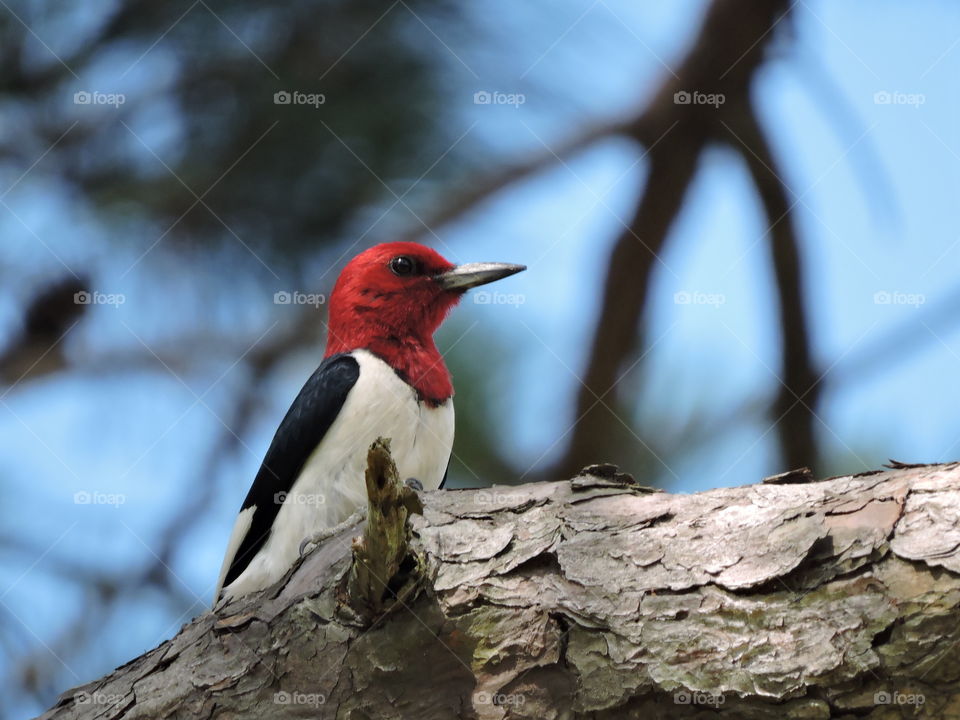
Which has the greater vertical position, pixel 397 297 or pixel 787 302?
pixel 397 297

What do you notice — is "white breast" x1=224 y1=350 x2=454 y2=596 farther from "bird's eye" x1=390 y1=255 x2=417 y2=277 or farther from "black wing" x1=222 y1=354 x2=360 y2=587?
"bird's eye" x1=390 y1=255 x2=417 y2=277

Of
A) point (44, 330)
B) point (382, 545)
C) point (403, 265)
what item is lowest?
Answer: point (382, 545)

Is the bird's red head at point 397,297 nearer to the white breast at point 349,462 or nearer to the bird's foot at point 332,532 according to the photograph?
the white breast at point 349,462

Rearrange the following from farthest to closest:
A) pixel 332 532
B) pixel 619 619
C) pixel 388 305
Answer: pixel 388 305
pixel 332 532
pixel 619 619

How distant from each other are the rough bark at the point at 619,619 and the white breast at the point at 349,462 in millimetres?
570

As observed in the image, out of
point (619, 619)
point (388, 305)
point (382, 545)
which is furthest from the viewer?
point (388, 305)

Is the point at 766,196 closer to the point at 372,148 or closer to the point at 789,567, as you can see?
the point at 372,148

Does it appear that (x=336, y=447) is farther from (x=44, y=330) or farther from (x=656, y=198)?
(x=656, y=198)

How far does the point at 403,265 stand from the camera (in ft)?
11.2

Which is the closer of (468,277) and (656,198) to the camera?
(656,198)

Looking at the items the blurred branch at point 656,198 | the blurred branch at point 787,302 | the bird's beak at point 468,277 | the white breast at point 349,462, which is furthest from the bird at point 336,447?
the blurred branch at point 787,302

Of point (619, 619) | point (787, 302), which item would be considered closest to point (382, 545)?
point (619, 619)

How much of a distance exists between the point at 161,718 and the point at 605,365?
157 cm

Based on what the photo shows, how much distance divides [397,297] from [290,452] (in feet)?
2.09
